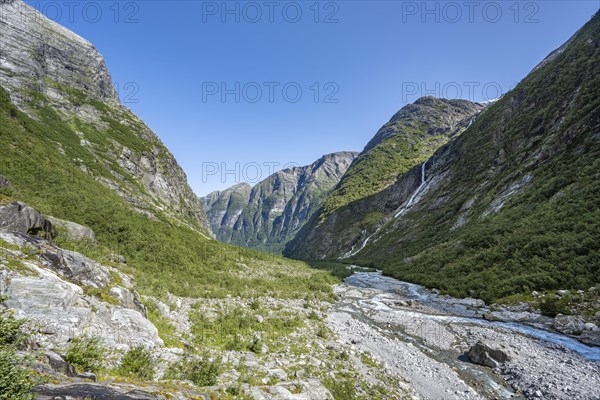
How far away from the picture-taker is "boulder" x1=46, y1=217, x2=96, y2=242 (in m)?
20.6

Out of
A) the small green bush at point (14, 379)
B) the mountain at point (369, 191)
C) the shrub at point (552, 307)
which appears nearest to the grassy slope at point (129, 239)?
the small green bush at point (14, 379)

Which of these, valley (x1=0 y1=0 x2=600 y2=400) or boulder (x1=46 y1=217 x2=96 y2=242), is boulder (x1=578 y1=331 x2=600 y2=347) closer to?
valley (x1=0 y1=0 x2=600 y2=400)

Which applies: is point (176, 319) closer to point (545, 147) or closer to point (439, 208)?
point (545, 147)

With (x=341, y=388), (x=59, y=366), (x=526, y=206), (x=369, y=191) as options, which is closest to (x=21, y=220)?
(x=59, y=366)

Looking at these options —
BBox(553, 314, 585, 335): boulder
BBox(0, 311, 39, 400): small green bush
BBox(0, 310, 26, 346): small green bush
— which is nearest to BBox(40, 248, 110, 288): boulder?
BBox(0, 310, 26, 346): small green bush

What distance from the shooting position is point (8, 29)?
8419cm

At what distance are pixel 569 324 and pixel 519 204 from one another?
92.8 ft

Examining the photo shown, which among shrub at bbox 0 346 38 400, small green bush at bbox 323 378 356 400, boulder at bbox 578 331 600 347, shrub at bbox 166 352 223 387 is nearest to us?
shrub at bbox 0 346 38 400

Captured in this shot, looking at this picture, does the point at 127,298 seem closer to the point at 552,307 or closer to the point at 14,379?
the point at 14,379

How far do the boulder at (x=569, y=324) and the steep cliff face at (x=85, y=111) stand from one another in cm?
5415

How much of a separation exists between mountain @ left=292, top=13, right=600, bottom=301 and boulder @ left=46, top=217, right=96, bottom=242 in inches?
1400

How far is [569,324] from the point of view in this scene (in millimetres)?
18953

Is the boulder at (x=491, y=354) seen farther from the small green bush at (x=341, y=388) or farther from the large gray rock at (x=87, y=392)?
the large gray rock at (x=87, y=392)

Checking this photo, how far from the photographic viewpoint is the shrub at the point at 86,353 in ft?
25.2
